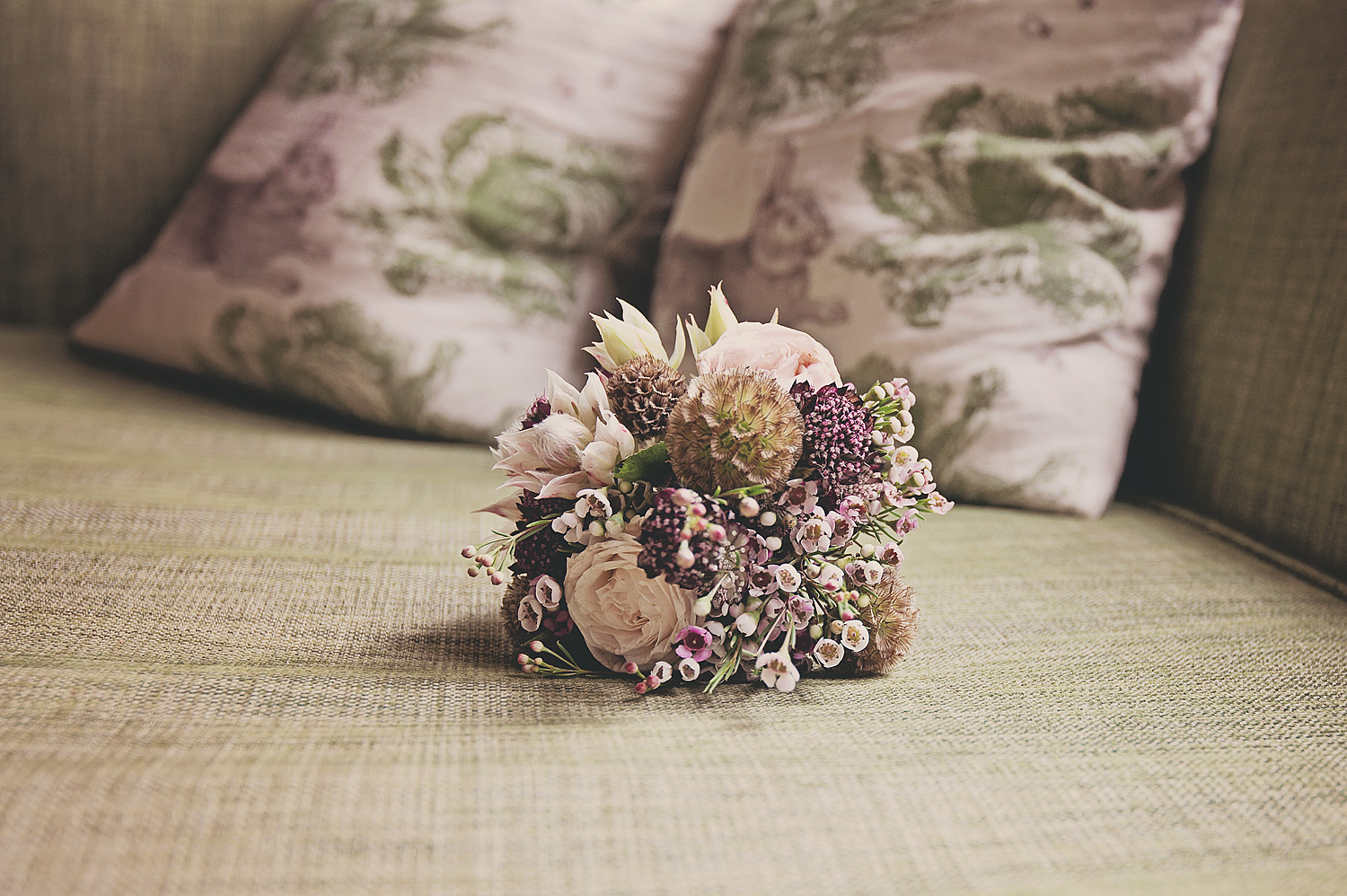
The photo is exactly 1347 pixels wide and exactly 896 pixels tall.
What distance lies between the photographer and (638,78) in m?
1.06

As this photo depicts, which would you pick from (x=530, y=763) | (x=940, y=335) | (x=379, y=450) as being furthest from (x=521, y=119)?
(x=530, y=763)

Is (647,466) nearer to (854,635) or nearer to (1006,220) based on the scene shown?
(854,635)

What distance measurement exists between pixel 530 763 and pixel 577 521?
12 cm

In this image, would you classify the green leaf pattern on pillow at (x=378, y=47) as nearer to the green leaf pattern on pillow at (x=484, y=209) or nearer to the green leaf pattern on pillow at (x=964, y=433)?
the green leaf pattern on pillow at (x=484, y=209)

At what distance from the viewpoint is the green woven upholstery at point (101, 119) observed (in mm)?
1223

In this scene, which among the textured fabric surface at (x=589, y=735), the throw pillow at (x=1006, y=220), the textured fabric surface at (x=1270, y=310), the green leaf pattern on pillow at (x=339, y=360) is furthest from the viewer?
the green leaf pattern on pillow at (x=339, y=360)

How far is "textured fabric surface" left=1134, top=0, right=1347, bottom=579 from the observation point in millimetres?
743

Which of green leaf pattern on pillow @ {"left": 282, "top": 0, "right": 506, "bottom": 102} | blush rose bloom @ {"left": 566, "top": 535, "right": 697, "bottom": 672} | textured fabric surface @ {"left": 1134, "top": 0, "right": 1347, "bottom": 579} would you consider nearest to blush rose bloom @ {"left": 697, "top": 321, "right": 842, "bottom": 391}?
blush rose bloom @ {"left": 566, "top": 535, "right": 697, "bottom": 672}

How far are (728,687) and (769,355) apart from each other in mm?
173

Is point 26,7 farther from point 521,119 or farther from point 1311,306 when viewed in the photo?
point 1311,306

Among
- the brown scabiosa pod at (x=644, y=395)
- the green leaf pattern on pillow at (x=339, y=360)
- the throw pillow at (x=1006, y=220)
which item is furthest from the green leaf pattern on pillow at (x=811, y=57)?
the brown scabiosa pod at (x=644, y=395)

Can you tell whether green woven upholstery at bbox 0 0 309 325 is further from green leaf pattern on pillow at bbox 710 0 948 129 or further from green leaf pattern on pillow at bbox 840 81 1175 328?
green leaf pattern on pillow at bbox 840 81 1175 328

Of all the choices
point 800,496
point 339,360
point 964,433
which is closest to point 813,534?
point 800,496

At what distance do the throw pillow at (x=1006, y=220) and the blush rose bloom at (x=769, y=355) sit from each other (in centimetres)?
34
